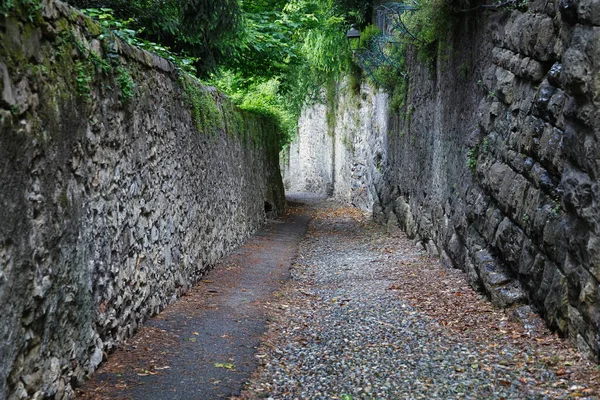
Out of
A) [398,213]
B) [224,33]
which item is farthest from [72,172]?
[398,213]

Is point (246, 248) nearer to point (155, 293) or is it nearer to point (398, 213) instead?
point (398, 213)

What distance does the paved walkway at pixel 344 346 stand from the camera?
4309 mm

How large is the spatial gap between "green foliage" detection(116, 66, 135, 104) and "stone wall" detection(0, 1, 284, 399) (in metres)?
0.01

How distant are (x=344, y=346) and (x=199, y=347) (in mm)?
1280

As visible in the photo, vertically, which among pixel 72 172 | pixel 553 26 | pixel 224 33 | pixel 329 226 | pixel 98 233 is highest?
pixel 224 33

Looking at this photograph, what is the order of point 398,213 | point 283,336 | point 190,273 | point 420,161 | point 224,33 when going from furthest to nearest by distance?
point 398,213 → point 420,161 → point 224,33 → point 190,273 → point 283,336

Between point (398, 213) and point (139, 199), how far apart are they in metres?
8.67

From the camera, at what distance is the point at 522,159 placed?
596 centimetres

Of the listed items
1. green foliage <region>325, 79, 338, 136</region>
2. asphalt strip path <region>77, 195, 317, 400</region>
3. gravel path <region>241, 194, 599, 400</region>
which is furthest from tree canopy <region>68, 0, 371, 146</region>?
gravel path <region>241, 194, 599, 400</region>

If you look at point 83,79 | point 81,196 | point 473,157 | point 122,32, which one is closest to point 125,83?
point 122,32

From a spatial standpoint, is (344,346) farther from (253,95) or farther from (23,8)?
(253,95)

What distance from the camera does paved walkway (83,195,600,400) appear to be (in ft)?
14.1

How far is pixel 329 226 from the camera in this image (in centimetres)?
1545

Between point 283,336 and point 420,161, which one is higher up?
point 420,161
